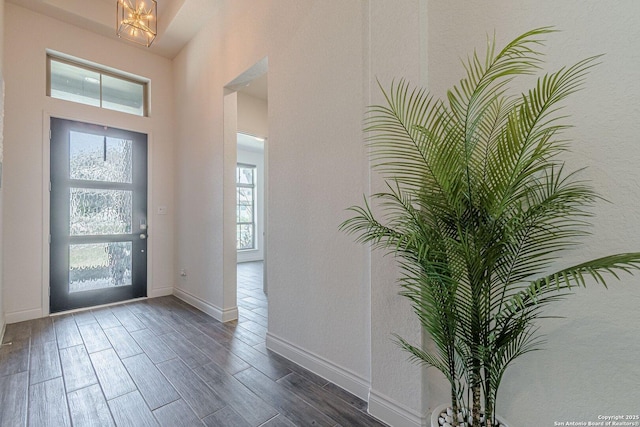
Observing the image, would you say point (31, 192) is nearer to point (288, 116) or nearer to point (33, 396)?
point (33, 396)

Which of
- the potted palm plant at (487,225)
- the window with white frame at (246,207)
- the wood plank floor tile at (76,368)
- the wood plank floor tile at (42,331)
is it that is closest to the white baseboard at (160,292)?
the wood plank floor tile at (42,331)

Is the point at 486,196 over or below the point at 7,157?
below

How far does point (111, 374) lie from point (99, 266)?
2.09m

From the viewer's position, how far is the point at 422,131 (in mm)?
1099

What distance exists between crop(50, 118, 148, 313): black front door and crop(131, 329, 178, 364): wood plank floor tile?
4.35ft

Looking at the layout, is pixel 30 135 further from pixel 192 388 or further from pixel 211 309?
pixel 192 388

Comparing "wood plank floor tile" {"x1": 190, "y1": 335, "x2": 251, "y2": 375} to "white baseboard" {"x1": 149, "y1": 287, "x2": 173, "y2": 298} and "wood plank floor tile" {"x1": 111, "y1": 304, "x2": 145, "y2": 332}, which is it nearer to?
"wood plank floor tile" {"x1": 111, "y1": 304, "x2": 145, "y2": 332}

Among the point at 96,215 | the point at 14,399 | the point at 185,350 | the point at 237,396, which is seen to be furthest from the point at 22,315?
the point at 237,396

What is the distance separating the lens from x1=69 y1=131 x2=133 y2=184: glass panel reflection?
11.1 feet

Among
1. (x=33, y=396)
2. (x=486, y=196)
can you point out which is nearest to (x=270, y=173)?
(x=486, y=196)

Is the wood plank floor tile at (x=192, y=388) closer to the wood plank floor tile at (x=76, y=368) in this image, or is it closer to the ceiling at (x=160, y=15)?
the wood plank floor tile at (x=76, y=368)

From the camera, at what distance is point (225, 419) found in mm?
1584

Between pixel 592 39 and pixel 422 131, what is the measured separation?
82cm

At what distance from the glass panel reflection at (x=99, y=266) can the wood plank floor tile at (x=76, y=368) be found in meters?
1.32
